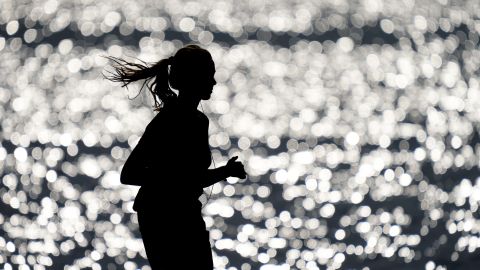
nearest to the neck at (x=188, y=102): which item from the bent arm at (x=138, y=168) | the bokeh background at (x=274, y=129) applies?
the bent arm at (x=138, y=168)

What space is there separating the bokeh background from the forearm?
18.0 feet

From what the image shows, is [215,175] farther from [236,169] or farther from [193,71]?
[193,71]

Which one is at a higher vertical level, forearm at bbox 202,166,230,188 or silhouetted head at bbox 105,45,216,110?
silhouetted head at bbox 105,45,216,110

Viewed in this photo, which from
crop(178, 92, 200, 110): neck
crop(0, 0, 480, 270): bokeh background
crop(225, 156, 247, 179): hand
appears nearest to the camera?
crop(225, 156, 247, 179): hand

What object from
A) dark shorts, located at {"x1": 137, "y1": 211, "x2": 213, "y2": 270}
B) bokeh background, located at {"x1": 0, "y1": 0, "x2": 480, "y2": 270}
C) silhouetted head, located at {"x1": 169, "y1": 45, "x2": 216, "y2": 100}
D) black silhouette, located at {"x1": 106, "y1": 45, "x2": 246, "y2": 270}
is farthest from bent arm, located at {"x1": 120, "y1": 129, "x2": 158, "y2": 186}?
bokeh background, located at {"x1": 0, "y1": 0, "x2": 480, "y2": 270}

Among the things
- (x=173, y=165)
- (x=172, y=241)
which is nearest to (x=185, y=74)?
(x=173, y=165)

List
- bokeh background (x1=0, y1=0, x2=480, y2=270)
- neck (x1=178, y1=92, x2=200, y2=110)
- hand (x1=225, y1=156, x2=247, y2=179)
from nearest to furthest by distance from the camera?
1. hand (x1=225, y1=156, x2=247, y2=179)
2. neck (x1=178, y1=92, x2=200, y2=110)
3. bokeh background (x1=0, y1=0, x2=480, y2=270)

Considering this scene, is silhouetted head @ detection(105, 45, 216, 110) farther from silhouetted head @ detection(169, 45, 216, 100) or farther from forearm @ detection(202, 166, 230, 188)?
forearm @ detection(202, 166, 230, 188)

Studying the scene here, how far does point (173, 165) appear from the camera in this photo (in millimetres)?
3174

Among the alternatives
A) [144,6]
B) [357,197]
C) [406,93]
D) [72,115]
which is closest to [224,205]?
[357,197]

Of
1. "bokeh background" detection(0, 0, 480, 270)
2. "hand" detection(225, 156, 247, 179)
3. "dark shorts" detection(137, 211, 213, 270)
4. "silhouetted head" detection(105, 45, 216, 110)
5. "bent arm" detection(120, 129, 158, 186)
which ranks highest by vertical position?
"silhouetted head" detection(105, 45, 216, 110)

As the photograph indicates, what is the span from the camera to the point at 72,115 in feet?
71.8

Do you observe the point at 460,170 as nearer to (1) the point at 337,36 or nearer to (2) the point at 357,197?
(2) the point at 357,197

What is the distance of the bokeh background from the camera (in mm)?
14719
